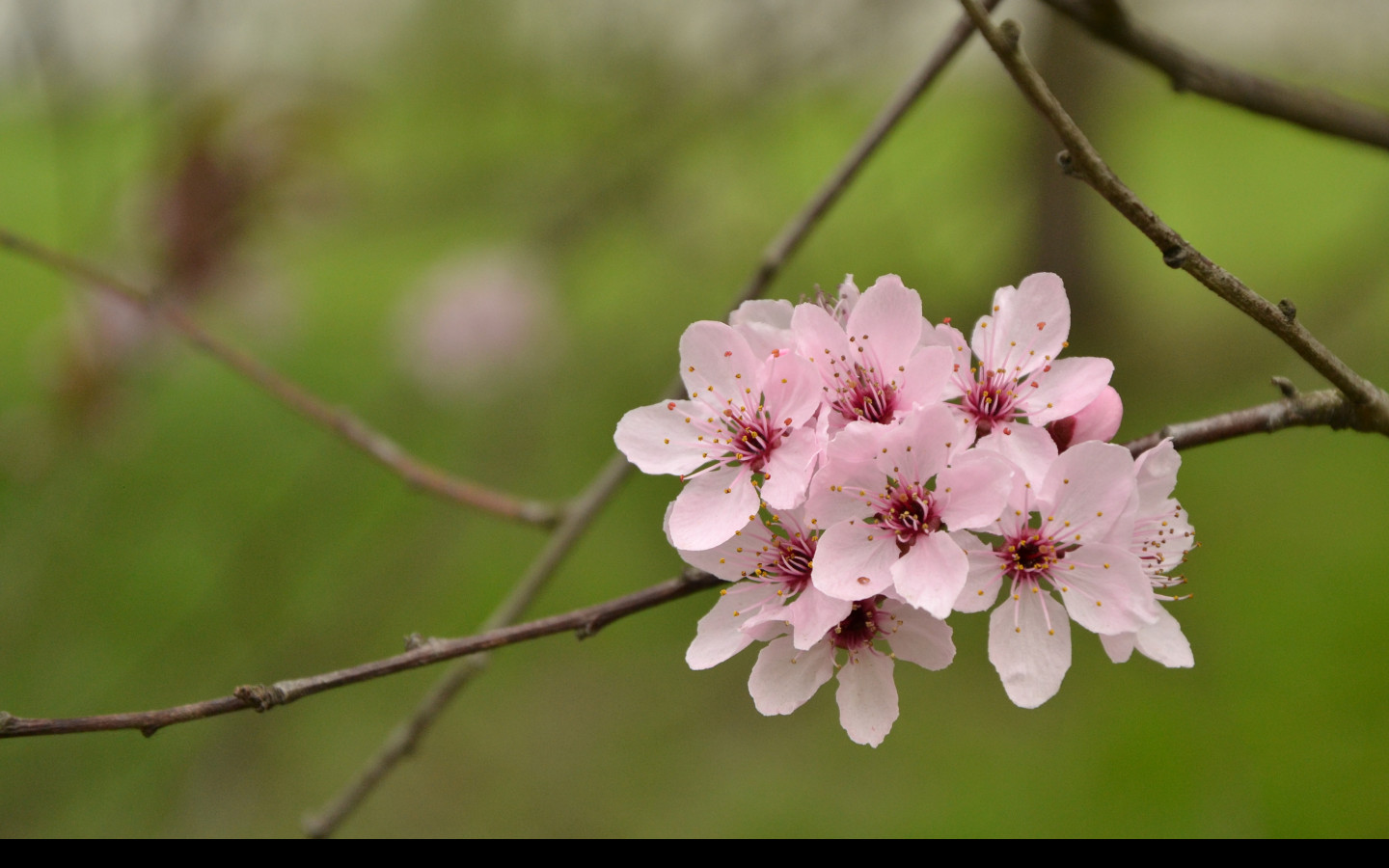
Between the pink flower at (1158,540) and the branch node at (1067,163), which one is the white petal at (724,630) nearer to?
the pink flower at (1158,540)

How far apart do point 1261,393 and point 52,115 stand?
4.20 metres

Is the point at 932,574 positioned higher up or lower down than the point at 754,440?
lower down

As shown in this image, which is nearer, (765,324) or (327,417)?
(765,324)

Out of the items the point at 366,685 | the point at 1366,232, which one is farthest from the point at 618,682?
the point at 1366,232

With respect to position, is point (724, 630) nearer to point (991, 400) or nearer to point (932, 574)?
point (932, 574)

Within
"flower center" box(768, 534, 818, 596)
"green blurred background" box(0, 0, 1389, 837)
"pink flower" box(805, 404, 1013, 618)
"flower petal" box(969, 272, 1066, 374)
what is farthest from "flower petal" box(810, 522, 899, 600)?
"green blurred background" box(0, 0, 1389, 837)

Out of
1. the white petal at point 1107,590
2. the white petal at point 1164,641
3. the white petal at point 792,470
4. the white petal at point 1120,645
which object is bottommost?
the white petal at point 1164,641

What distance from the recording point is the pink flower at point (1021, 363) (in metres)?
0.83

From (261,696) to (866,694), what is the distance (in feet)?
1.50

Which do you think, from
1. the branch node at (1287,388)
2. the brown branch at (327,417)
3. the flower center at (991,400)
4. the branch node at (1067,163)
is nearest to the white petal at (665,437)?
the flower center at (991,400)

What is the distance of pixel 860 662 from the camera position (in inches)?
33.2

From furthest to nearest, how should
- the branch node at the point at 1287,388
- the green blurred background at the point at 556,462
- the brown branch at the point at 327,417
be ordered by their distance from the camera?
the green blurred background at the point at 556,462 → the brown branch at the point at 327,417 → the branch node at the point at 1287,388

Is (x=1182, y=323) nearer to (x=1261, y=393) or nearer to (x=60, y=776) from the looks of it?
(x=1261, y=393)

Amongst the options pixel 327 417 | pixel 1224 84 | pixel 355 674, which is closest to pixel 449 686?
pixel 327 417
